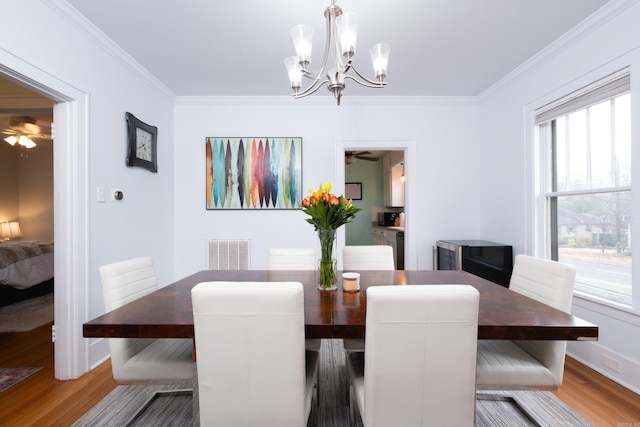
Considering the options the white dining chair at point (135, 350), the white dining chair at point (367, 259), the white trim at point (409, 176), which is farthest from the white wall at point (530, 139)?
the white dining chair at point (135, 350)

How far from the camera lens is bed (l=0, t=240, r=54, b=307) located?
3.31 meters

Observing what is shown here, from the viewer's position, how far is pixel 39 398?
1.86 metres

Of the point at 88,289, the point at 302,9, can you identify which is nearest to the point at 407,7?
the point at 302,9

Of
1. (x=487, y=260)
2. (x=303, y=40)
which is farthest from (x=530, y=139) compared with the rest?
(x=303, y=40)

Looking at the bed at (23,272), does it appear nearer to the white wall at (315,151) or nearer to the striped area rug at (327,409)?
the white wall at (315,151)

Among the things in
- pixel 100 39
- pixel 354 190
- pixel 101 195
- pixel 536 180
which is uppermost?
pixel 100 39

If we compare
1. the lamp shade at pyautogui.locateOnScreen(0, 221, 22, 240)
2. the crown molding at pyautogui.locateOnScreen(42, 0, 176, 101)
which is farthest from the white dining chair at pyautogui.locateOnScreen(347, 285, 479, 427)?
the lamp shade at pyautogui.locateOnScreen(0, 221, 22, 240)

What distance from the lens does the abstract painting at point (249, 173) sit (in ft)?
11.6

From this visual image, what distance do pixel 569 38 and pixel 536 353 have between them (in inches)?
Answer: 94.3

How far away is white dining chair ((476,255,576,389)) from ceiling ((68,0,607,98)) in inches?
70.1

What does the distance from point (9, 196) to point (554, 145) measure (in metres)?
8.01

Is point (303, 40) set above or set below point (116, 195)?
above

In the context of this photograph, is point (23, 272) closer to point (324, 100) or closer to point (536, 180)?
point (324, 100)

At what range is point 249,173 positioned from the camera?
3.54 m
